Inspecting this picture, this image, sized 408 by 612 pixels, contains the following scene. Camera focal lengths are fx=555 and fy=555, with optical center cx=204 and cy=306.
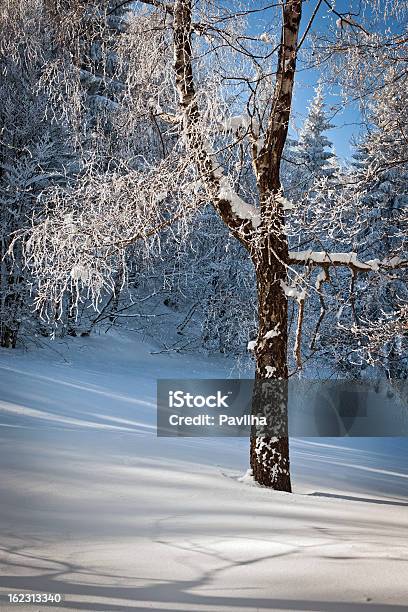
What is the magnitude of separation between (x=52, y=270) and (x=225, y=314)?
1521 cm

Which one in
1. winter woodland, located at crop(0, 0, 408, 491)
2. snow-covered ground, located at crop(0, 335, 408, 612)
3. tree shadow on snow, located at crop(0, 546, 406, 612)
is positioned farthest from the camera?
winter woodland, located at crop(0, 0, 408, 491)

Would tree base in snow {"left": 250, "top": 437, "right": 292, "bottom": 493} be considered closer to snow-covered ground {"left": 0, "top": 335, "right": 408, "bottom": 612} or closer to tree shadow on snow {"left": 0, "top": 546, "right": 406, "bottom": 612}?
snow-covered ground {"left": 0, "top": 335, "right": 408, "bottom": 612}

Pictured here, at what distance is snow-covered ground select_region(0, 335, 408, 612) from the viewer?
2.27m

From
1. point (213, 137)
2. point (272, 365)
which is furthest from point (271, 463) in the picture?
point (213, 137)

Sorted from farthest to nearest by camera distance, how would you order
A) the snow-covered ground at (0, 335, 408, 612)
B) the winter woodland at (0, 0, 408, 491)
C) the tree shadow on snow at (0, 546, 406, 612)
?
1. the winter woodland at (0, 0, 408, 491)
2. the snow-covered ground at (0, 335, 408, 612)
3. the tree shadow on snow at (0, 546, 406, 612)

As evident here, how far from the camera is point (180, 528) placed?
10.6 feet

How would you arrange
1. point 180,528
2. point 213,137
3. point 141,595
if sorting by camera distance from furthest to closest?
point 213,137
point 180,528
point 141,595

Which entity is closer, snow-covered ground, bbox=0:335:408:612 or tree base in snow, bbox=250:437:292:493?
snow-covered ground, bbox=0:335:408:612

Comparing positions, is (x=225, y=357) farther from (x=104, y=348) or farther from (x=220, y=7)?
(x=220, y=7)

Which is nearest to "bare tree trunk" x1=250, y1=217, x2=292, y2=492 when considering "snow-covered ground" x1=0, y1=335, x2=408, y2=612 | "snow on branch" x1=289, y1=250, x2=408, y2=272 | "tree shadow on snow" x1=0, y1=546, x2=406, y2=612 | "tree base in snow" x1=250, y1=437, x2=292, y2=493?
"tree base in snow" x1=250, y1=437, x2=292, y2=493

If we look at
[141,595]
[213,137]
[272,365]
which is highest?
[213,137]

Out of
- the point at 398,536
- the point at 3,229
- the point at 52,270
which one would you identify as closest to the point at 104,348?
the point at 3,229

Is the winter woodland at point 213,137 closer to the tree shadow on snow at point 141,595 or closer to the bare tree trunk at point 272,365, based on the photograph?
the bare tree trunk at point 272,365

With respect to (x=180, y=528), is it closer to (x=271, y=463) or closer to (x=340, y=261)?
(x=271, y=463)
